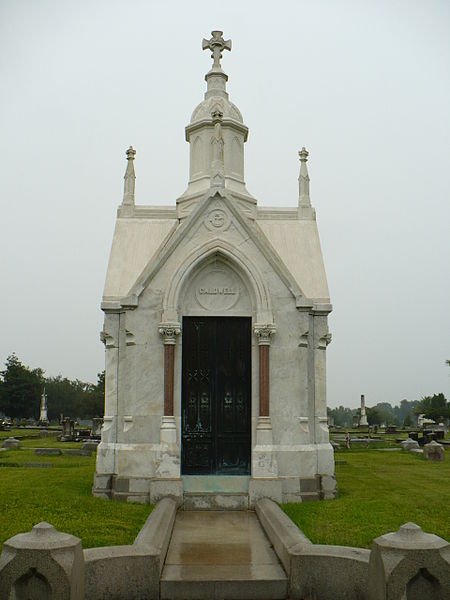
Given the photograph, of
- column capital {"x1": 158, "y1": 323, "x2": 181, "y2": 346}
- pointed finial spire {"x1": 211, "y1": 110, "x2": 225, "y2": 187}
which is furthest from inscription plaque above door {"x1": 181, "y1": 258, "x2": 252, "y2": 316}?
pointed finial spire {"x1": 211, "y1": 110, "x2": 225, "y2": 187}

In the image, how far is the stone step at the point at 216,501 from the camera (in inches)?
509

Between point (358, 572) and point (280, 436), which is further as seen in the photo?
point (280, 436)

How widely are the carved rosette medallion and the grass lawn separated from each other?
5790 mm

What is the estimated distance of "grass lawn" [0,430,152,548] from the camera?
30.8ft

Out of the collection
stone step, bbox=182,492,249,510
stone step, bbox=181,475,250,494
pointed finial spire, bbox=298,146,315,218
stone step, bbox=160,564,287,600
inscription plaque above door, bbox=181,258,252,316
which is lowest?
stone step, bbox=160,564,287,600

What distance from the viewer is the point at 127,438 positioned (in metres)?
13.5

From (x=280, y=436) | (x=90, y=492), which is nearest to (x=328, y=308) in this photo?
(x=280, y=436)

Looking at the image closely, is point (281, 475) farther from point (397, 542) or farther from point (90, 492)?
point (397, 542)

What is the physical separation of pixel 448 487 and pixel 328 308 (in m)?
5.10

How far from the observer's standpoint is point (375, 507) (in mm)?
11844

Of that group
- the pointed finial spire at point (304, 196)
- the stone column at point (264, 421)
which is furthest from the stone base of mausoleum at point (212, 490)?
the pointed finial spire at point (304, 196)

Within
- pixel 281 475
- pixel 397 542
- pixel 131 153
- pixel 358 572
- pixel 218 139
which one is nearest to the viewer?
pixel 397 542

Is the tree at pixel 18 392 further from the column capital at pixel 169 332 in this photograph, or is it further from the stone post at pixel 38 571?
the stone post at pixel 38 571

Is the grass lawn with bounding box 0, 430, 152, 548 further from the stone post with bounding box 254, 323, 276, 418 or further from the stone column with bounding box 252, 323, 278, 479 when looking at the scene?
the stone post with bounding box 254, 323, 276, 418
